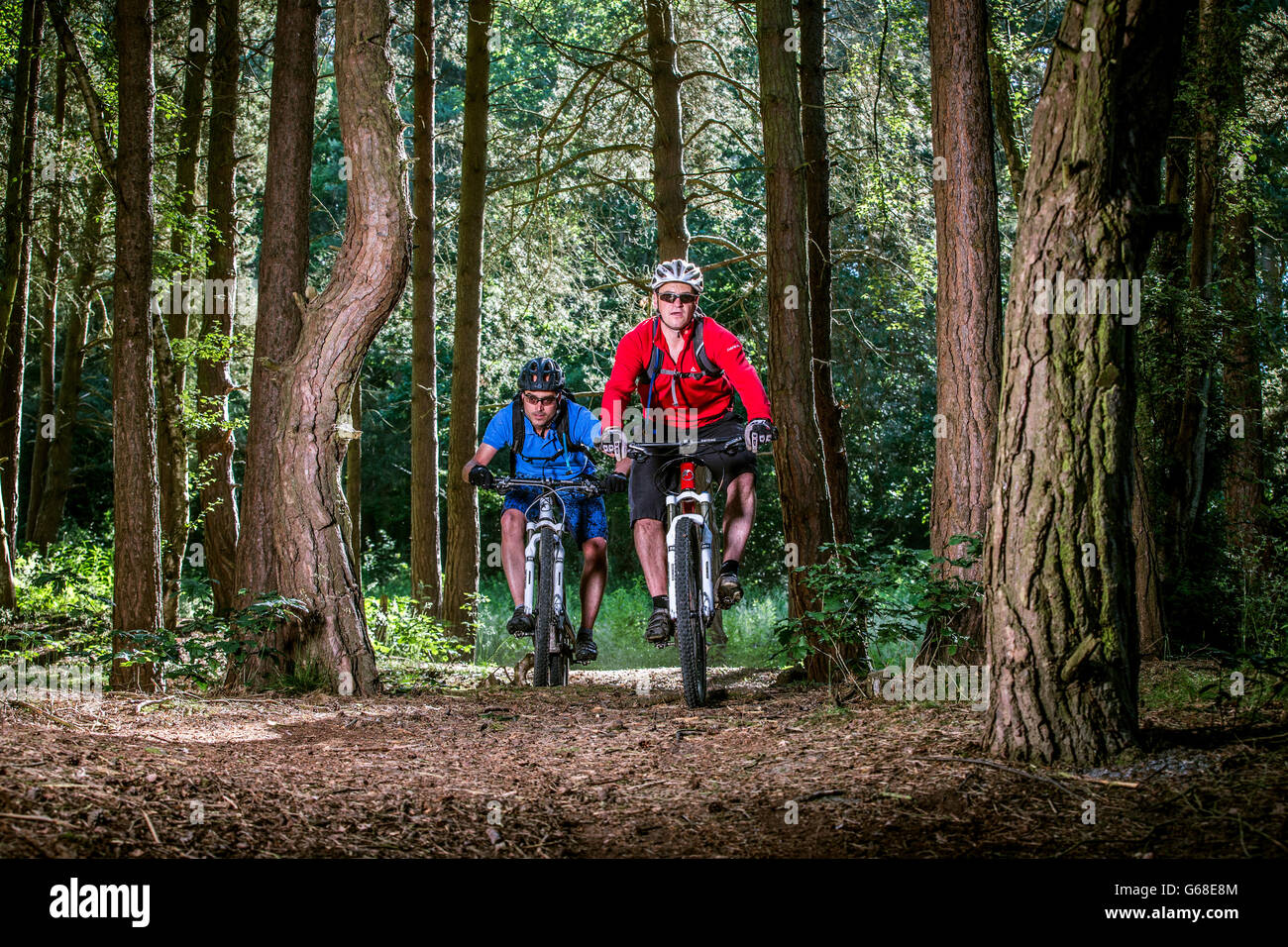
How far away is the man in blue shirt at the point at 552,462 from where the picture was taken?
8.15m

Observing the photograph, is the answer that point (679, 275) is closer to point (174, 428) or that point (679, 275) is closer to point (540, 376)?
point (540, 376)

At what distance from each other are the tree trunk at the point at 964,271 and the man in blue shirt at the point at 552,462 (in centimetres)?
248

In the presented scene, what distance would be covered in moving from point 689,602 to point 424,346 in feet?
28.4

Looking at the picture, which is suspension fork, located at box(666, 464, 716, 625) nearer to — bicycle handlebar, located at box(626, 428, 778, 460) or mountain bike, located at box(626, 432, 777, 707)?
mountain bike, located at box(626, 432, 777, 707)

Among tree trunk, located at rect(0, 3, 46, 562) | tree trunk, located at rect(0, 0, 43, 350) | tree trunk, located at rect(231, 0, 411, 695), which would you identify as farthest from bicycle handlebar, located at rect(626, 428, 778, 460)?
tree trunk, located at rect(0, 0, 43, 350)

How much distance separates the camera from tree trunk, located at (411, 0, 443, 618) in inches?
560

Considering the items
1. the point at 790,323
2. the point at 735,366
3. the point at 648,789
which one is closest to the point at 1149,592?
the point at 790,323

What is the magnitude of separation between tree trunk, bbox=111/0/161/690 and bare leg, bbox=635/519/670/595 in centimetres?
496

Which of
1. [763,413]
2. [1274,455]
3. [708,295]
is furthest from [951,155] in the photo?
[708,295]

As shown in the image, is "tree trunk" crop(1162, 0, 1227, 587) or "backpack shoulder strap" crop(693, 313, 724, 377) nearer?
"backpack shoulder strap" crop(693, 313, 724, 377)

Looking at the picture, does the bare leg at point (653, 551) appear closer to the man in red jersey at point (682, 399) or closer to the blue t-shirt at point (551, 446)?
the man in red jersey at point (682, 399)

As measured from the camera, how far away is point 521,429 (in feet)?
27.1

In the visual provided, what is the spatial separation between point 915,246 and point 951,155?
6.05 meters

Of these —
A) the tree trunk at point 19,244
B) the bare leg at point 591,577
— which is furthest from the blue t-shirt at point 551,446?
the tree trunk at point 19,244
